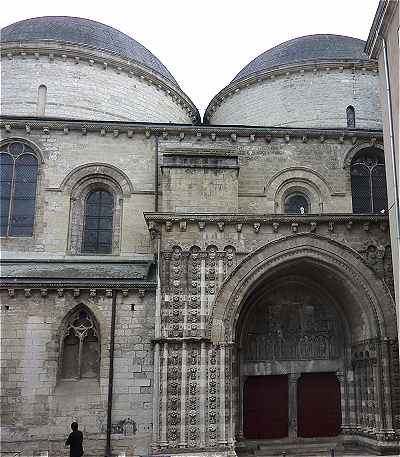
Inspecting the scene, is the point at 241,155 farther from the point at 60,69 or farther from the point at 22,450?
the point at 22,450

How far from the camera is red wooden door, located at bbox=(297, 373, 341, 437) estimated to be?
15.9 metres

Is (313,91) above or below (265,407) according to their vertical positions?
above

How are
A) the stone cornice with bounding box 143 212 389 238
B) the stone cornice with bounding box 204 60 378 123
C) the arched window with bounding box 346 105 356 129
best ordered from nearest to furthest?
the stone cornice with bounding box 143 212 389 238 → the arched window with bounding box 346 105 356 129 → the stone cornice with bounding box 204 60 378 123

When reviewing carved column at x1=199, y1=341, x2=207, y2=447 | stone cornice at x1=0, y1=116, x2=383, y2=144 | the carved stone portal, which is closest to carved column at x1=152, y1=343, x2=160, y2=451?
carved column at x1=199, y1=341, x2=207, y2=447

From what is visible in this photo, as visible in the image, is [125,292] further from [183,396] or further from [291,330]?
[291,330]

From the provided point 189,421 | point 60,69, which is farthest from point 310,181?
point 60,69

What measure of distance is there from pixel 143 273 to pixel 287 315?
15.5 feet

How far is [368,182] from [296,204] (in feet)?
8.83

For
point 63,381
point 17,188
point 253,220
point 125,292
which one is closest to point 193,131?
point 253,220

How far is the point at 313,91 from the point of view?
22281mm

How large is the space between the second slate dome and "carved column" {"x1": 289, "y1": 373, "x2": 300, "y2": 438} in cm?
1073

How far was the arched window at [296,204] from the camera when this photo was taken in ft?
59.7

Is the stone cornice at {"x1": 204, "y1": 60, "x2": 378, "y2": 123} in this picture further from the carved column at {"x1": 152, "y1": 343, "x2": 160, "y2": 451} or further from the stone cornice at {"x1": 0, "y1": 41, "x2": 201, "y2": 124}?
the carved column at {"x1": 152, "y1": 343, "x2": 160, "y2": 451}

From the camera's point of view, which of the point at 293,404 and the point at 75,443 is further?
the point at 293,404
